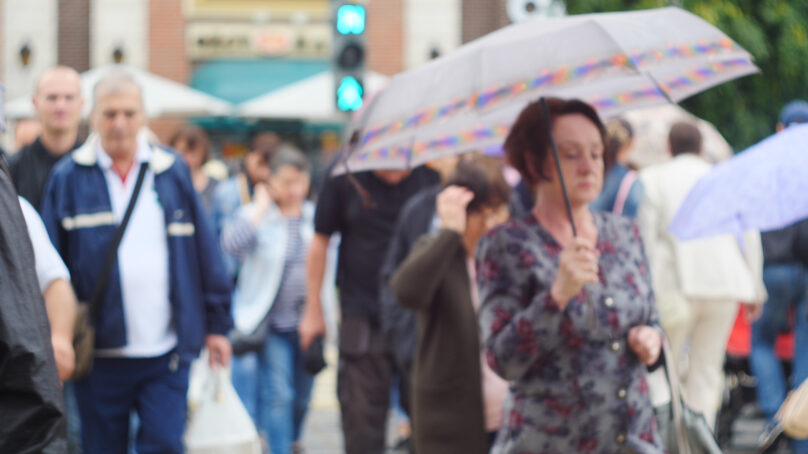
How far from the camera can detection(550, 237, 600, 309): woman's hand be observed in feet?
13.6

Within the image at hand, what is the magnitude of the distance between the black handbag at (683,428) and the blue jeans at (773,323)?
5540 mm

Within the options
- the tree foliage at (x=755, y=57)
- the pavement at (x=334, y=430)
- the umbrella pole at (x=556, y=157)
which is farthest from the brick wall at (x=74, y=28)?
the umbrella pole at (x=556, y=157)

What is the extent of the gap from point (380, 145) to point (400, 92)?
203mm

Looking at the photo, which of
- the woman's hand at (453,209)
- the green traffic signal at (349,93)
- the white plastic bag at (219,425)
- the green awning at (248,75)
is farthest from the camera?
the green awning at (248,75)

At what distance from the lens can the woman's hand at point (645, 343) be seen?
431 cm

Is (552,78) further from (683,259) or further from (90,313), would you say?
(683,259)

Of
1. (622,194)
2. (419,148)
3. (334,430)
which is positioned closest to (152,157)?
(419,148)

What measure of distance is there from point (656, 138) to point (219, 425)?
237 inches

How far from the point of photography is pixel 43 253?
4.46m

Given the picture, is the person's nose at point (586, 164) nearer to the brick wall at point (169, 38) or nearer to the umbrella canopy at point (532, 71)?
the umbrella canopy at point (532, 71)

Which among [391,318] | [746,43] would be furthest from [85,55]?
[391,318]

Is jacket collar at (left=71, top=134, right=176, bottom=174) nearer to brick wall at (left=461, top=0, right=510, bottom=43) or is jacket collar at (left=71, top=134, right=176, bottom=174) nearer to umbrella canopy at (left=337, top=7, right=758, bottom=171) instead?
umbrella canopy at (left=337, top=7, right=758, bottom=171)

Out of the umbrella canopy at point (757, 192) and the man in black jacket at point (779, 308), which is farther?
the man in black jacket at point (779, 308)

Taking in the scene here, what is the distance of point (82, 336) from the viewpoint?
18.7 feet
